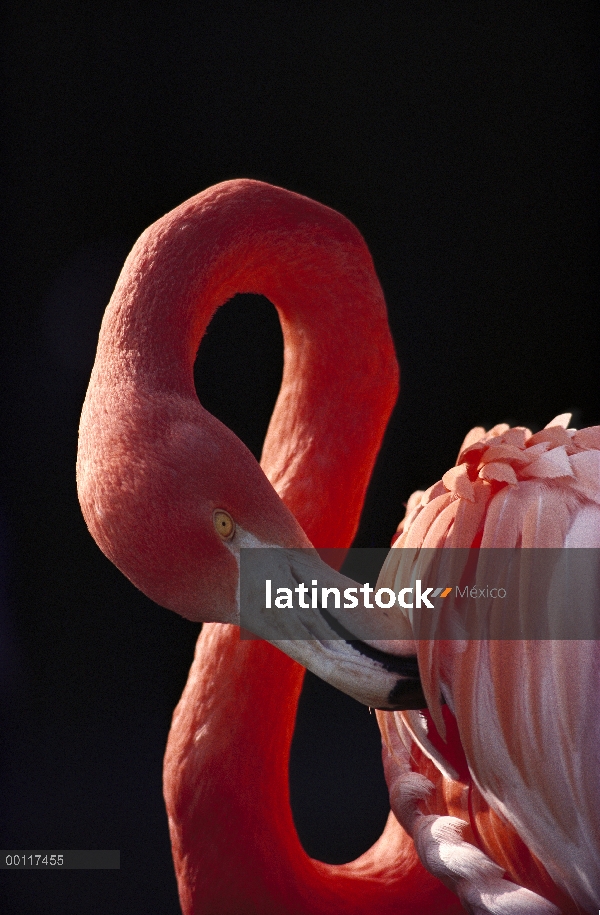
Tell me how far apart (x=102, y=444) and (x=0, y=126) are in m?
0.91

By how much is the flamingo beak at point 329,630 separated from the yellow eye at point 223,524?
26mm

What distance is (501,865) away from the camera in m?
0.90

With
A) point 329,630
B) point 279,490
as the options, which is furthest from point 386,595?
point 279,490

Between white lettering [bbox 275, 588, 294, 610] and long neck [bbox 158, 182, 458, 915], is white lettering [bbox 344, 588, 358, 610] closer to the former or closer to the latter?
white lettering [bbox 275, 588, 294, 610]

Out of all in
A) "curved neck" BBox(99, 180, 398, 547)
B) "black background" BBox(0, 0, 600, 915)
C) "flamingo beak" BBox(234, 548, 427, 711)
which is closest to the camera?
"flamingo beak" BBox(234, 548, 427, 711)

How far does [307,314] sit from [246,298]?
60 cm

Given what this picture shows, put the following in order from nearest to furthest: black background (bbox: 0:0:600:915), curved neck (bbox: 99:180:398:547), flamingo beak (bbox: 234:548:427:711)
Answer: flamingo beak (bbox: 234:548:427:711)
curved neck (bbox: 99:180:398:547)
black background (bbox: 0:0:600:915)

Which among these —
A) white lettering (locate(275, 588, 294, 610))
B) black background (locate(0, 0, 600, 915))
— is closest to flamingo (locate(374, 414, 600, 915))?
white lettering (locate(275, 588, 294, 610))

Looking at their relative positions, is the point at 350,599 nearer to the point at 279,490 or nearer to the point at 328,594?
the point at 328,594

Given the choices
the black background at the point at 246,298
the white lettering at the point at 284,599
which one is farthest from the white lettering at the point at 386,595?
the black background at the point at 246,298

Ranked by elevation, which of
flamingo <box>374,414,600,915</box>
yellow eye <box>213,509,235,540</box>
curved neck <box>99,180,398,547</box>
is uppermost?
curved neck <box>99,180,398,547</box>

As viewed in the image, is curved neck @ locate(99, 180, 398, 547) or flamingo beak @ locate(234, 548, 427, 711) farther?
curved neck @ locate(99, 180, 398, 547)

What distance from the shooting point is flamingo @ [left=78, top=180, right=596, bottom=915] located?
0.82 meters

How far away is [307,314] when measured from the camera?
1.12 meters
